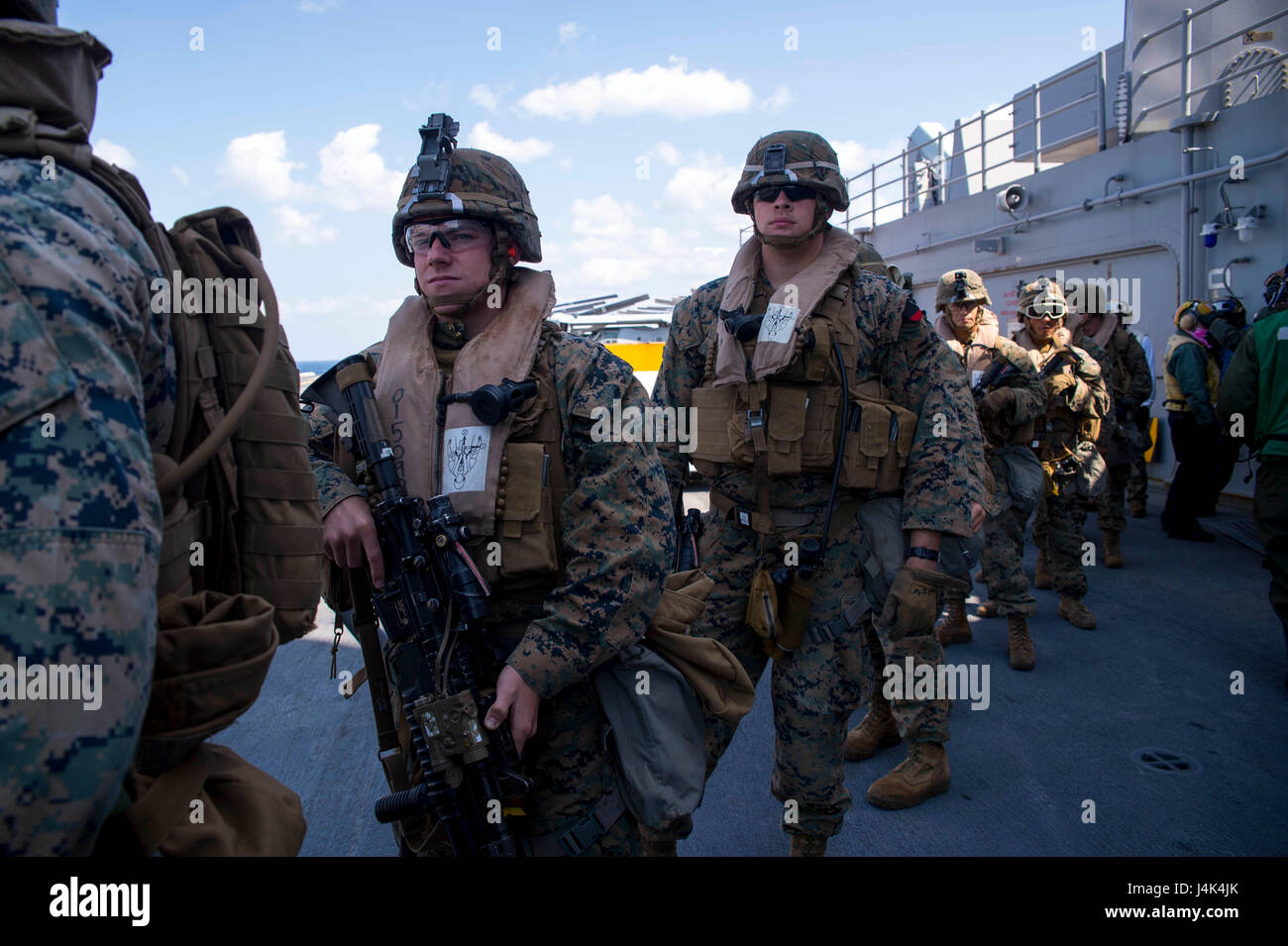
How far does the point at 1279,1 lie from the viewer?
935 centimetres

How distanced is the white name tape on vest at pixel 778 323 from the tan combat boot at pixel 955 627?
3.18 metres

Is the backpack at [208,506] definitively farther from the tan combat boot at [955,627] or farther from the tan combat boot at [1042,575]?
the tan combat boot at [1042,575]

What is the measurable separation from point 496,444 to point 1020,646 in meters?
4.04

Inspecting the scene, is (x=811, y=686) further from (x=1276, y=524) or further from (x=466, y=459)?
(x=1276, y=524)

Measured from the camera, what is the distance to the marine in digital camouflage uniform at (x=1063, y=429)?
221 inches

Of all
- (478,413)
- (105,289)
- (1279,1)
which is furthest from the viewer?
(1279,1)

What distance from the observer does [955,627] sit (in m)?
5.32

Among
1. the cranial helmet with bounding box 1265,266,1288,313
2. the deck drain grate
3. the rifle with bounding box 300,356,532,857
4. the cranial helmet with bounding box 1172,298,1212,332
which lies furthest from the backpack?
the cranial helmet with bounding box 1172,298,1212,332

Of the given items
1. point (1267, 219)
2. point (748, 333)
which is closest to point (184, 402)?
point (748, 333)

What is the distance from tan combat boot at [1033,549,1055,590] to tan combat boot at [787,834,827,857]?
14.7 ft

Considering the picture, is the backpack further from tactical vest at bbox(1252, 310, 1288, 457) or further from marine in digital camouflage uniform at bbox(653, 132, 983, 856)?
tactical vest at bbox(1252, 310, 1288, 457)

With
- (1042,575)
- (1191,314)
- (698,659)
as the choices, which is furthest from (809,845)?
(1191,314)
